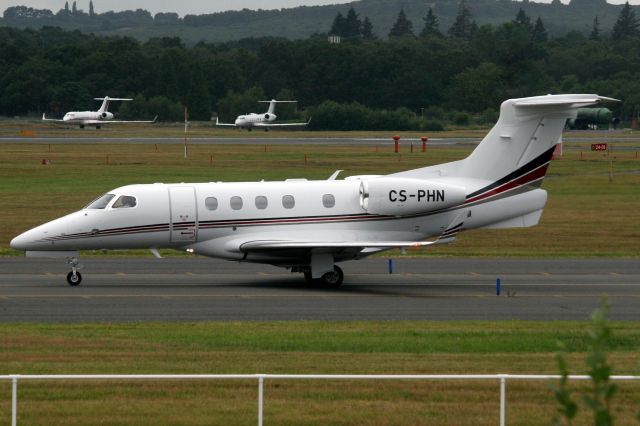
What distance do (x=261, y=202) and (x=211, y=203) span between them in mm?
1200

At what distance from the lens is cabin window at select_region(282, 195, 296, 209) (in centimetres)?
2964

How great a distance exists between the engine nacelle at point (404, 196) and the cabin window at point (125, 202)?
5.48 m

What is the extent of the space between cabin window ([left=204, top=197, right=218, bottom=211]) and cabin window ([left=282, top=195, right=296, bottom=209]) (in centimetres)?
163

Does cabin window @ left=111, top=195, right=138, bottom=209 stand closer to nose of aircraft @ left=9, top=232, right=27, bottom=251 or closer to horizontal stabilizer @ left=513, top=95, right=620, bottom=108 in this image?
nose of aircraft @ left=9, top=232, right=27, bottom=251

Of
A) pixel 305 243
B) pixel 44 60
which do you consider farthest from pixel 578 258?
pixel 44 60

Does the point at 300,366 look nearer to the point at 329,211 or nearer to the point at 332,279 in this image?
the point at 332,279

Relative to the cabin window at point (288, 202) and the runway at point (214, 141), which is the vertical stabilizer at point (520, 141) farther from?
the runway at point (214, 141)

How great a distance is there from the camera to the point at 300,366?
18.5 m

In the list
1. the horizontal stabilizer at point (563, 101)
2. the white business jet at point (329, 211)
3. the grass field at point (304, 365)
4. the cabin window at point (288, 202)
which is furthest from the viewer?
the cabin window at point (288, 202)

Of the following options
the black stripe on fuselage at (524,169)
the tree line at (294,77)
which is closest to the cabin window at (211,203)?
the black stripe on fuselage at (524,169)

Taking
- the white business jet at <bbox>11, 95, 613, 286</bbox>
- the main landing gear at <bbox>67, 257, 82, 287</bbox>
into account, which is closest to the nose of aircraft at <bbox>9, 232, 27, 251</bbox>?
the white business jet at <bbox>11, 95, 613, 286</bbox>

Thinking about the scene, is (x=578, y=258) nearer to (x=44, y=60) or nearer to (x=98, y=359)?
(x=98, y=359)

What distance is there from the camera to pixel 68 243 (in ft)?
94.6

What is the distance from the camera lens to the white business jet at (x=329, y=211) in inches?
1143
